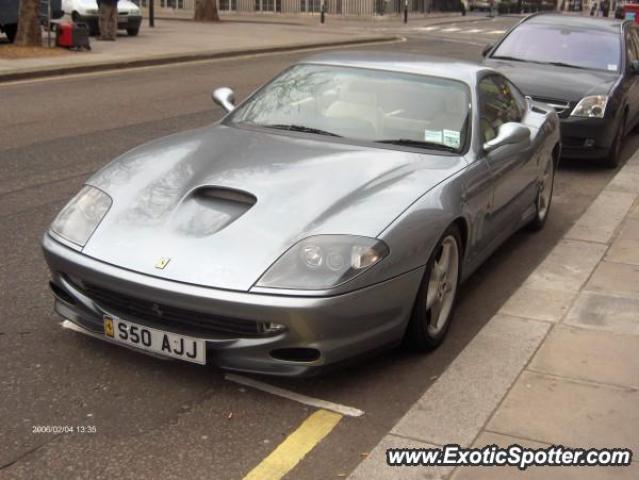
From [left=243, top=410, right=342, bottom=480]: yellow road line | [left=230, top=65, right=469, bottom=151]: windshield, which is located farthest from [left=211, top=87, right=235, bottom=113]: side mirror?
[left=243, top=410, right=342, bottom=480]: yellow road line

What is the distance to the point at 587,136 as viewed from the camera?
8.82m

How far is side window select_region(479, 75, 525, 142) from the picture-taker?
519 cm

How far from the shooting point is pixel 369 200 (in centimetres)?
398

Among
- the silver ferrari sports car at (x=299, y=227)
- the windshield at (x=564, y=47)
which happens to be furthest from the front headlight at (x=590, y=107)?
the silver ferrari sports car at (x=299, y=227)

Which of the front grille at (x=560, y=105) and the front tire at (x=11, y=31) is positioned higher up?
the front tire at (x=11, y=31)

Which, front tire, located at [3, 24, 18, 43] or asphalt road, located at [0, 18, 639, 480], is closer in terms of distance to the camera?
asphalt road, located at [0, 18, 639, 480]

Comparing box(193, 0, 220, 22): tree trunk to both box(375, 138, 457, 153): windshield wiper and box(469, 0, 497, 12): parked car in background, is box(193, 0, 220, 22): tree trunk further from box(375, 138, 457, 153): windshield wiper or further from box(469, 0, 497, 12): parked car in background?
box(375, 138, 457, 153): windshield wiper

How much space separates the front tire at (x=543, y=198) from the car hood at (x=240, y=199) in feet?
6.48

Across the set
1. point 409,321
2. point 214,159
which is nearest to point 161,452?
point 409,321

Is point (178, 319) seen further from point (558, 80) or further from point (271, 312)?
point (558, 80)

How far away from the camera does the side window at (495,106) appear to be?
17.0 ft

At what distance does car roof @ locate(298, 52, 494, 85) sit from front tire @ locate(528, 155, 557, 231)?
1194 millimetres

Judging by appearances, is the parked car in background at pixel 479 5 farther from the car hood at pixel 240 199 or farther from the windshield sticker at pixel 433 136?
the car hood at pixel 240 199

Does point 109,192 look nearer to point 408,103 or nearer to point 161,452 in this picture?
point 161,452
